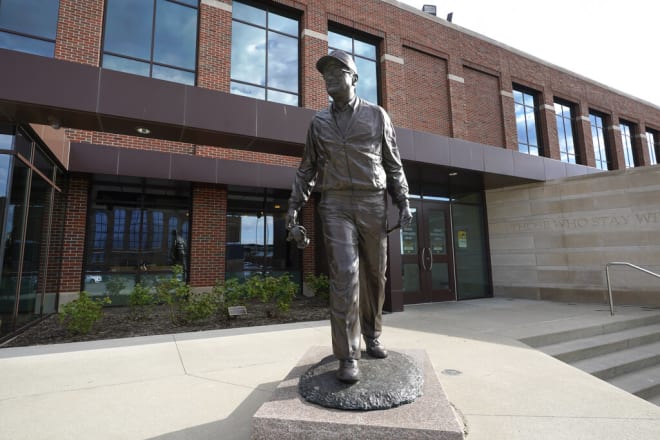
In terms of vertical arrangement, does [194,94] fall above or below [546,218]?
above

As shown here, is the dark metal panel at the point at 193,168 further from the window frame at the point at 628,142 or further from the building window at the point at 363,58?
the window frame at the point at 628,142

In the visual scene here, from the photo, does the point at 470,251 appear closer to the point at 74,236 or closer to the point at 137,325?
the point at 137,325

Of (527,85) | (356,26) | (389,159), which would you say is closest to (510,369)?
(389,159)

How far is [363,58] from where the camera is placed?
469 inches

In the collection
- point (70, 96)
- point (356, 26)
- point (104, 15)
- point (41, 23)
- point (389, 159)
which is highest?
point (356, 26)

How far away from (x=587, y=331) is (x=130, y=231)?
10.4 metres

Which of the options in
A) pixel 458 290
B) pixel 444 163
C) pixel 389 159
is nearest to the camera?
pixel 389 159

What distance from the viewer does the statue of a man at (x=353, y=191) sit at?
9.27 feet

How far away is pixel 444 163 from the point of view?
826 centimetres

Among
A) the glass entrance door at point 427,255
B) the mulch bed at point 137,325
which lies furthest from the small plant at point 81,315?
the glass entrance door at point 427,255

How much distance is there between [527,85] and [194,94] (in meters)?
13.7

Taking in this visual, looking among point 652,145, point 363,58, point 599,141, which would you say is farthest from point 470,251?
point 652,145

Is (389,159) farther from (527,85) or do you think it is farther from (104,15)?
(527,85)

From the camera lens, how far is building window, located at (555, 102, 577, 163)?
51.5 ft
